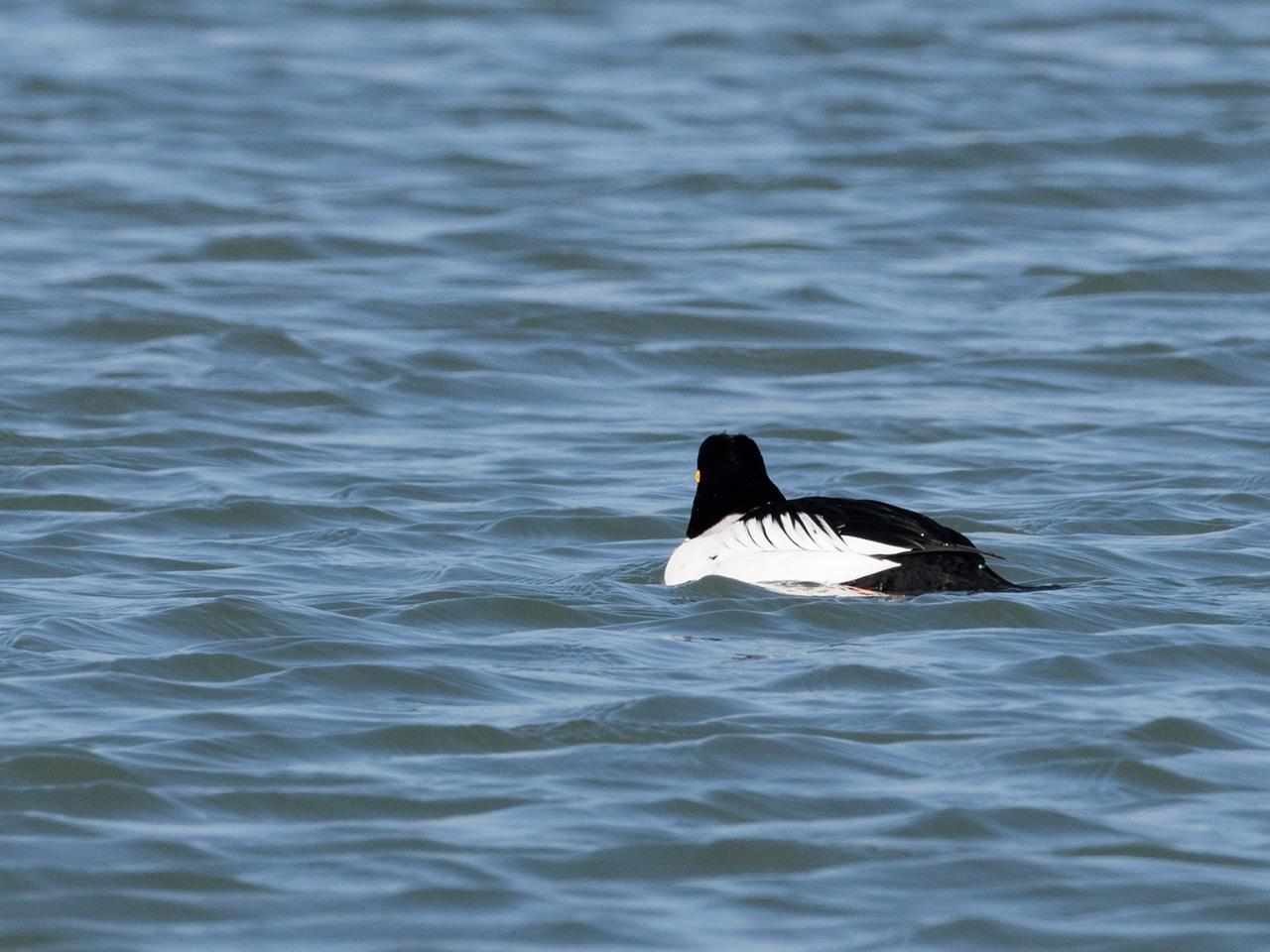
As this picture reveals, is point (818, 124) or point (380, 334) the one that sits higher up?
point (818, 124)

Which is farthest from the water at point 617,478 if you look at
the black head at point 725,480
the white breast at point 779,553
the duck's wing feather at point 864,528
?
the black head at point 725,480

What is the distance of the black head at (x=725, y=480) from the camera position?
Answer: 9.07 m

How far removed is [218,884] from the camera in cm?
549

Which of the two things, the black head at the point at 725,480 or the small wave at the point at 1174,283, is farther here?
the small wave at the point at 1174,283

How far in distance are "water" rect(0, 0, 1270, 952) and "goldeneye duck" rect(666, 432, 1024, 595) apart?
0.16 m

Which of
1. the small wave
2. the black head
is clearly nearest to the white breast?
the black head

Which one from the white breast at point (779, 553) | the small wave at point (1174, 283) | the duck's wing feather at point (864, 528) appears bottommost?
the white breast at point (779, 553)

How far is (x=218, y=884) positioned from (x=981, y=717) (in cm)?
238

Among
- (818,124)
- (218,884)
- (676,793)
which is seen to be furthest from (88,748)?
(818,124)

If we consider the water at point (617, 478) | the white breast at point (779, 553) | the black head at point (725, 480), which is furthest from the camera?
the black head at point (725, 480)

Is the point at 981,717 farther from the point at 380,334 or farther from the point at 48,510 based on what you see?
the point at 380,334

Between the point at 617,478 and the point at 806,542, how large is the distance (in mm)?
2418

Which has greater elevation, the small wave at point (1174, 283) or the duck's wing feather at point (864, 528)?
the small wave at point (1174, 283)

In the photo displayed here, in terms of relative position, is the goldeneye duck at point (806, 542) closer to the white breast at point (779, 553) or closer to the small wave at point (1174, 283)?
the white breast at point (779, 553)
